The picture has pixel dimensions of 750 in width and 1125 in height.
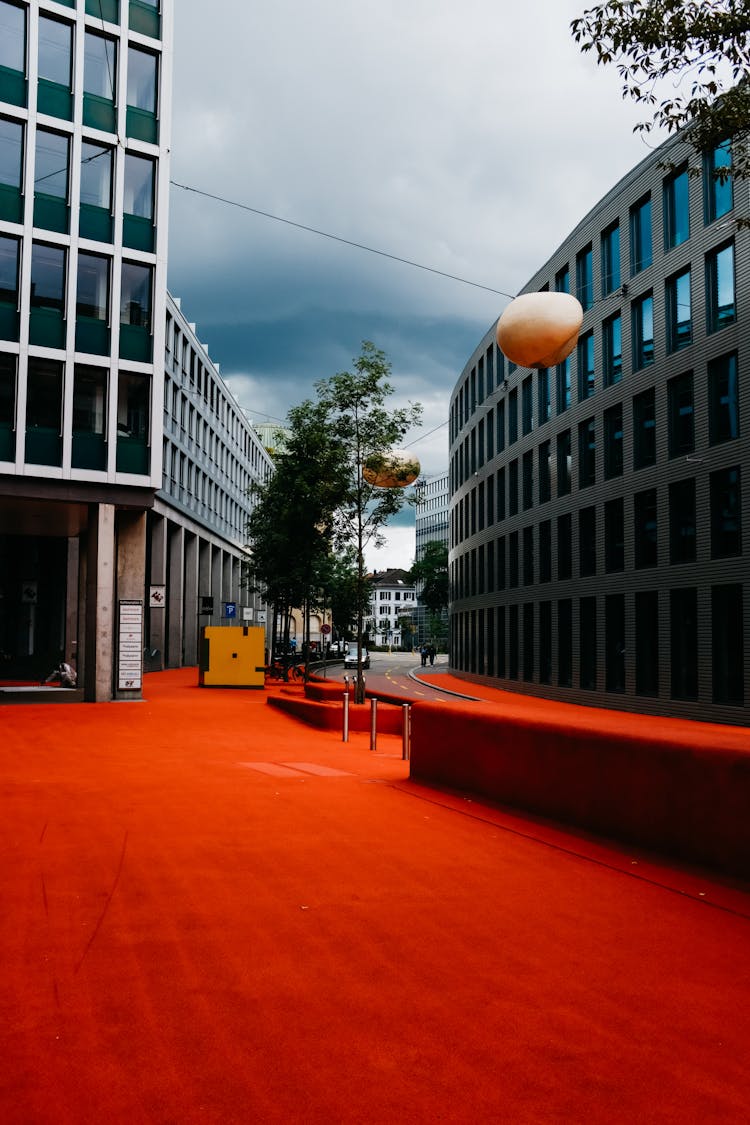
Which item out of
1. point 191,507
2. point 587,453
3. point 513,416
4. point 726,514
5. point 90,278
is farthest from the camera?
point 191,507

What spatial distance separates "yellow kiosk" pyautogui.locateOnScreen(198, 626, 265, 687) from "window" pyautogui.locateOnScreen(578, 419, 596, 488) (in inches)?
505

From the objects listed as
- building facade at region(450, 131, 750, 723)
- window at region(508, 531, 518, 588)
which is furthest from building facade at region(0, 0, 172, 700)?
window at region(508, 531, 518, 588)

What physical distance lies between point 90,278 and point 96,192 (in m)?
2.38

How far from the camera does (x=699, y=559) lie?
26.7 m

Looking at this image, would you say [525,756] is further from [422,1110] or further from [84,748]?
[84,748]

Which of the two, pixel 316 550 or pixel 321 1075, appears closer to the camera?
pixel 321 1075

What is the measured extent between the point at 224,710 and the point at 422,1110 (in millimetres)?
22348

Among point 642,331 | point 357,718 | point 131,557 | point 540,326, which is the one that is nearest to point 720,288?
point 642,331

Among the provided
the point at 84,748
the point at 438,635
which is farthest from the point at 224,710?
the point at 438,635

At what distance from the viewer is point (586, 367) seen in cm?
3519

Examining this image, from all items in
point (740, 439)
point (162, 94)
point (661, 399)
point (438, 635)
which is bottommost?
point (438, 635)

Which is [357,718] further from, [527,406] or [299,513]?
[527,406]

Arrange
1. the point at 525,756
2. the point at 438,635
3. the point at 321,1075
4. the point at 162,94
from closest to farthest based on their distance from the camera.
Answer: the point at 321,1075 < the point at 525,756 < the point at 162,94 < the point at 438,635

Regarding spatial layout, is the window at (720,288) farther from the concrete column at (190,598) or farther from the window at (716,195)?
the concrete column at (190,598)
